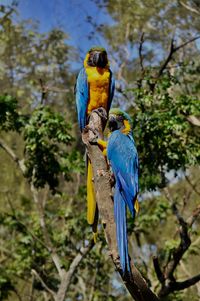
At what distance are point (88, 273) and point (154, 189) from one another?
4.51 m

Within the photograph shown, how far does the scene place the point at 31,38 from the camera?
13.8 meters

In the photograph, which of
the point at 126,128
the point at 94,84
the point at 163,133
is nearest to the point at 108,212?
the point at 126,128

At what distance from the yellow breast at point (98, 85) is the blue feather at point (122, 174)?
989 millimetres

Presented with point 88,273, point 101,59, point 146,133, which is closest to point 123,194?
point 101,59

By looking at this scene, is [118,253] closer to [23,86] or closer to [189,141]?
[189,141]

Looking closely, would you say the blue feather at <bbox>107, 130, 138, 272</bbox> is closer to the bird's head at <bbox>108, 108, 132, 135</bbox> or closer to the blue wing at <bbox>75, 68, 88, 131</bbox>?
the bird's head at <bbox>108, 108, 132, 135</bbox>

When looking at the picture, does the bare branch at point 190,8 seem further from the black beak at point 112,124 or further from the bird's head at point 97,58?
the black beak at point 112,124

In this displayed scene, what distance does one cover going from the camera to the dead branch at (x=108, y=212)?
193 cm

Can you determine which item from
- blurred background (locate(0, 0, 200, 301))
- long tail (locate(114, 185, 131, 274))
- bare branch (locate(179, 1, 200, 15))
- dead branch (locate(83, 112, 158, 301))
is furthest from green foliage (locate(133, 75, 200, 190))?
bare branch (locate(179, 1, 200, 15))

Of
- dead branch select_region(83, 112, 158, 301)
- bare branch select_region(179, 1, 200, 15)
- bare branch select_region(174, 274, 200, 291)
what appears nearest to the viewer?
dead branch select_region(83, 112, 158, 301)

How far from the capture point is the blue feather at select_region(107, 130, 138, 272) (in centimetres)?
214

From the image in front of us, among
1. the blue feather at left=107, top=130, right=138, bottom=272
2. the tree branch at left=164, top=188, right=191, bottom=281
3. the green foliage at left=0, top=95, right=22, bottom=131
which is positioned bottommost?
the blue feather at left=107, top=130, right=138, bottom=272

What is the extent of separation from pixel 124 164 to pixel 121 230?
0.56m

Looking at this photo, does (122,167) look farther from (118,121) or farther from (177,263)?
(177,263)
